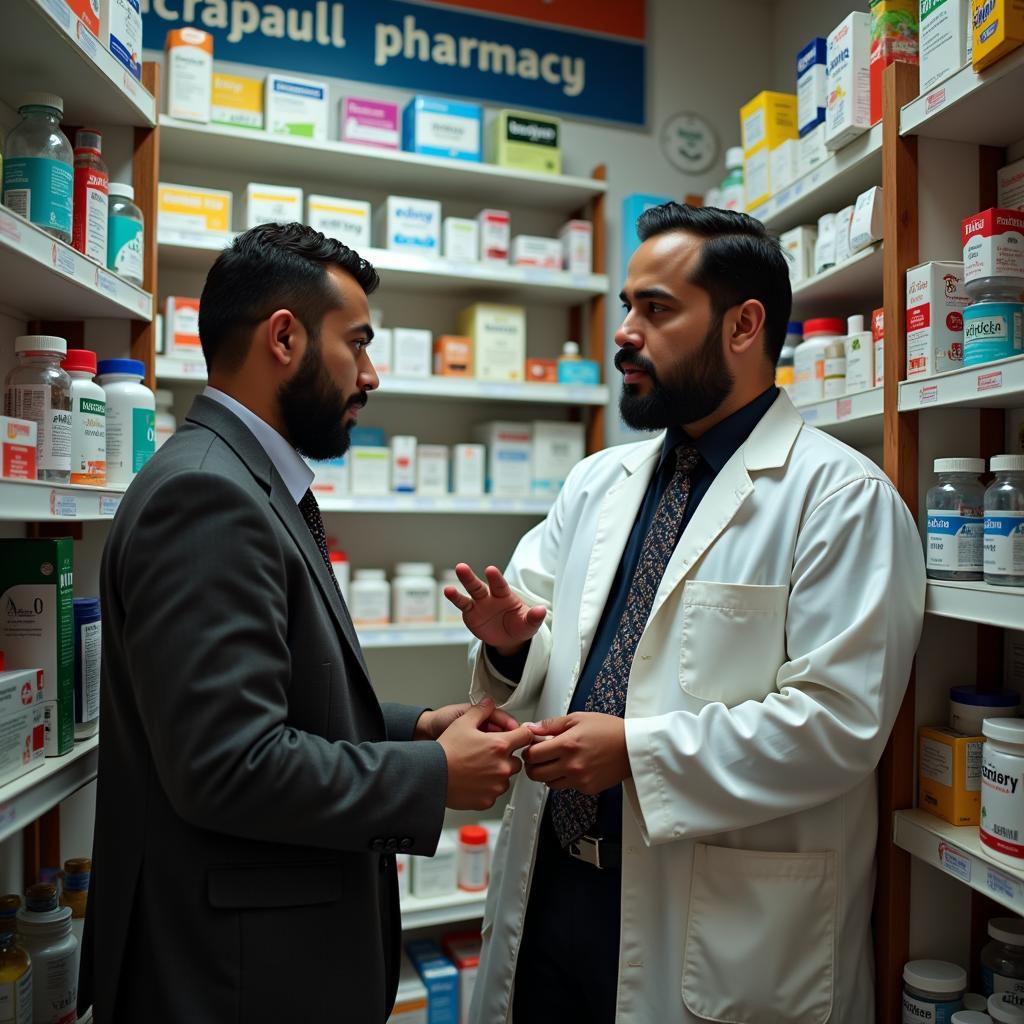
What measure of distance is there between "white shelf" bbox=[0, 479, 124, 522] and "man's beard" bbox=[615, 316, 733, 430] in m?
1.12

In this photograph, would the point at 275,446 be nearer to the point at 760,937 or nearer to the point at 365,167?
the point at 760,937

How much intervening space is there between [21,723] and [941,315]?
189 centimetres

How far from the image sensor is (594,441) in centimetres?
359

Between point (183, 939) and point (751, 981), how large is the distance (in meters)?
1.01

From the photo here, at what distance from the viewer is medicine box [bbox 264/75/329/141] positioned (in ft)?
10.2

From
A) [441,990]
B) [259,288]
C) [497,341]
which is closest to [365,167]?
[497,341]

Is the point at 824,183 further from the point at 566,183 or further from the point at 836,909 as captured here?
the point at 836,909

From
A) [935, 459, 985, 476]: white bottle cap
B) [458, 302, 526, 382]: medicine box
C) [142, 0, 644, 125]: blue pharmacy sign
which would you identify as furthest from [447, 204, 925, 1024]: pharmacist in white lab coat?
[142, 0, 644, 125]: blue pharmacy sign

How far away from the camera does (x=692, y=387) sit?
1938 millimetres

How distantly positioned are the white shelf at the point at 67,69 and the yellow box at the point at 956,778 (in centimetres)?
214

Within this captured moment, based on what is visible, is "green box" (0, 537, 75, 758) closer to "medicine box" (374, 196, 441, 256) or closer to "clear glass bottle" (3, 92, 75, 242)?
"clear glass bottle" (3, 92, 75, 242)

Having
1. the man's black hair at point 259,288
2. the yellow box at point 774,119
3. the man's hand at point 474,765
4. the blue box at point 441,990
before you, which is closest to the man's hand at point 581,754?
the man's hand at point 474,765

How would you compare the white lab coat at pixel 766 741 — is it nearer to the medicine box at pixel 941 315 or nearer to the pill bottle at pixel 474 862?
the medicine box at pixel 941 315

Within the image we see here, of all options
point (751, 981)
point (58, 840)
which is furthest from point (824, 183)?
point (58, 840)
